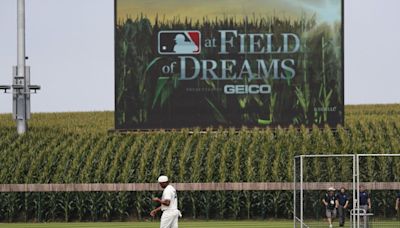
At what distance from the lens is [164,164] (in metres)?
48.5

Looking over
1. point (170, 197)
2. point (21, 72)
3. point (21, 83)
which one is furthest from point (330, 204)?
point (21, 72)

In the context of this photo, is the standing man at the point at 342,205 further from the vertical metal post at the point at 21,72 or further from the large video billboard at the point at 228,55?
the vertical metal post at the point at 21,72

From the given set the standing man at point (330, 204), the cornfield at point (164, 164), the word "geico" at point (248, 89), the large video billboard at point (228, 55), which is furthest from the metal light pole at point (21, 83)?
the standing man at point (330, 204)

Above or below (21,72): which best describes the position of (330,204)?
below

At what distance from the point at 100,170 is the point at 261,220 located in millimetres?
7429

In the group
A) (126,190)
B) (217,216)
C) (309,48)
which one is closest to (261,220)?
(217,216)

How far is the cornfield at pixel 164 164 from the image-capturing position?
152ft

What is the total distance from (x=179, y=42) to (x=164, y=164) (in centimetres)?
574

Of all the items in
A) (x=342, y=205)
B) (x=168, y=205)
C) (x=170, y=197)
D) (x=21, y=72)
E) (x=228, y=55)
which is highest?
(x=228, y=55)

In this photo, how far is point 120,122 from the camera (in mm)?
50938

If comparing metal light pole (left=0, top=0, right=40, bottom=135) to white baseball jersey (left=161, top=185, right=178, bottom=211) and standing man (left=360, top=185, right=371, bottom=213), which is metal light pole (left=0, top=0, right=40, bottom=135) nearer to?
standing man (left=360, top=185, right=371, bottom=213)

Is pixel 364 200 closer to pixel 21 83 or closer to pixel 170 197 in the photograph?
pixel 170 197

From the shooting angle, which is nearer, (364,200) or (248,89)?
(364,200)

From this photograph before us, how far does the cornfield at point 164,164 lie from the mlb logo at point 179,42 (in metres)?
3.96
